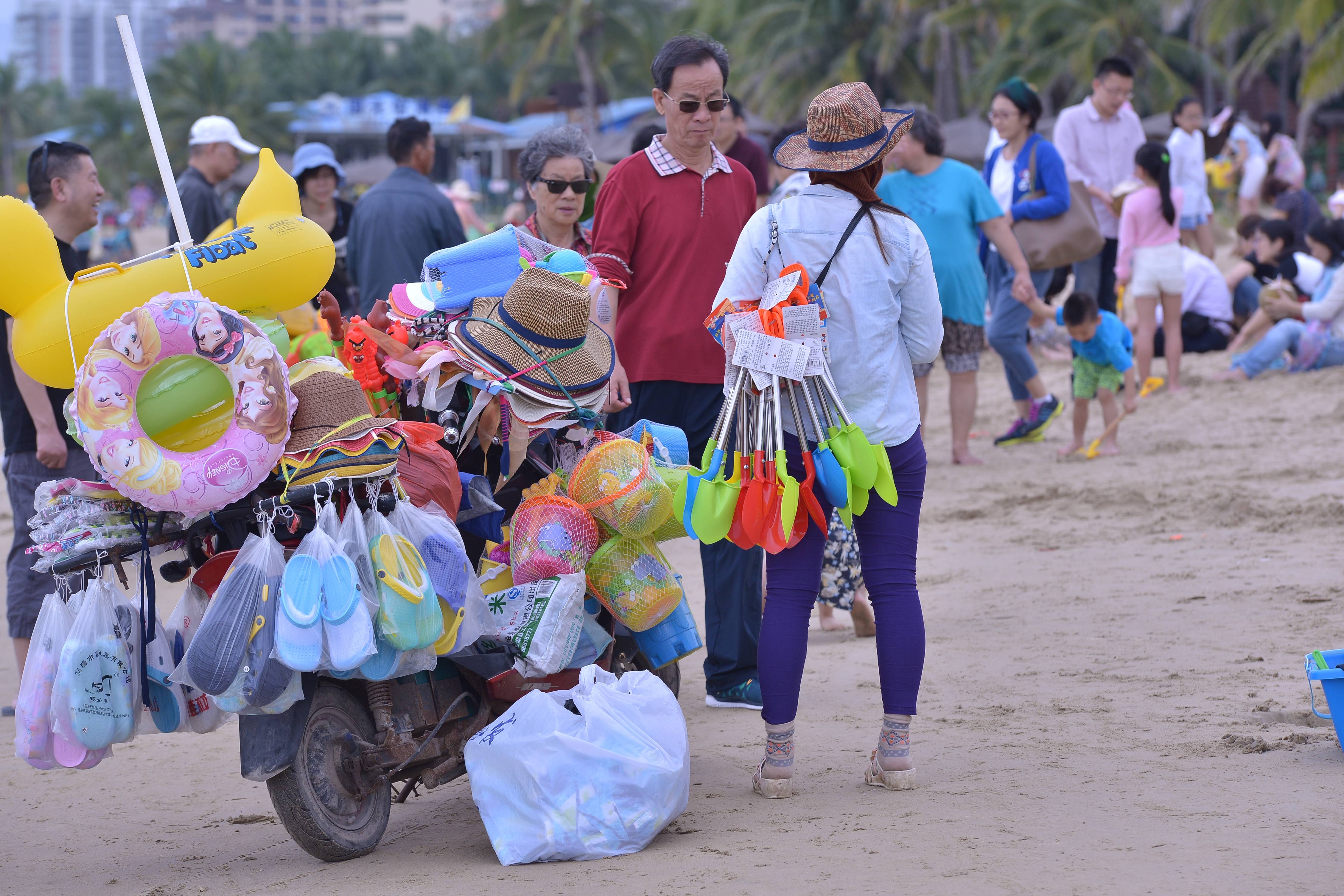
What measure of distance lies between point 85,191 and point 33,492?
111 centimetres

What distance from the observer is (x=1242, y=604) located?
5410mm

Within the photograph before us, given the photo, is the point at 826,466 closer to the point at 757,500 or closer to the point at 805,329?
the point at 757,500

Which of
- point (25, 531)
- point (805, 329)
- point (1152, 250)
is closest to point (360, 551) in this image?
point (805, 329)

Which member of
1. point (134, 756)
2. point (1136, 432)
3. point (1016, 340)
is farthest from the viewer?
point (1136, 432)

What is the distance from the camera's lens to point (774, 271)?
373 cm

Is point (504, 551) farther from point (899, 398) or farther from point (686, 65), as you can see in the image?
point (686, 65)

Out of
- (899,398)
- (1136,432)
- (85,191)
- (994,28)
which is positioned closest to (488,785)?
(899,398)

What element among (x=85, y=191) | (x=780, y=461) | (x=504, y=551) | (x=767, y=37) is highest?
(x=767, y=37)

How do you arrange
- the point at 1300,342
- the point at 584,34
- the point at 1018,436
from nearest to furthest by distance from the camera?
the point at 1018,436
the point at 1300,342
the point at 584,34

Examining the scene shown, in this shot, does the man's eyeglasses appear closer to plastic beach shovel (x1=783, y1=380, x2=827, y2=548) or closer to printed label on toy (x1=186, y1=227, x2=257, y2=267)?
plastic beach shovel (x1=783, y1=380, x2=827, y2=548)

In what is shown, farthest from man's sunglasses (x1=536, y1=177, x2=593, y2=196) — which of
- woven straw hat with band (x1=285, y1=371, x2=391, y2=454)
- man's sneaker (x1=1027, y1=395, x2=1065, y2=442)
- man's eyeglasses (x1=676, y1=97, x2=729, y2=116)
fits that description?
man's sneaker (x1=1027, y1=395, x2=1065, y2=442)

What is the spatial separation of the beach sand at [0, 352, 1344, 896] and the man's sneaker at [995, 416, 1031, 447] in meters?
2.28

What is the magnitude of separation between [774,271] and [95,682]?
2006mm

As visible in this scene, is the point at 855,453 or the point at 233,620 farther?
the point at 855,453
